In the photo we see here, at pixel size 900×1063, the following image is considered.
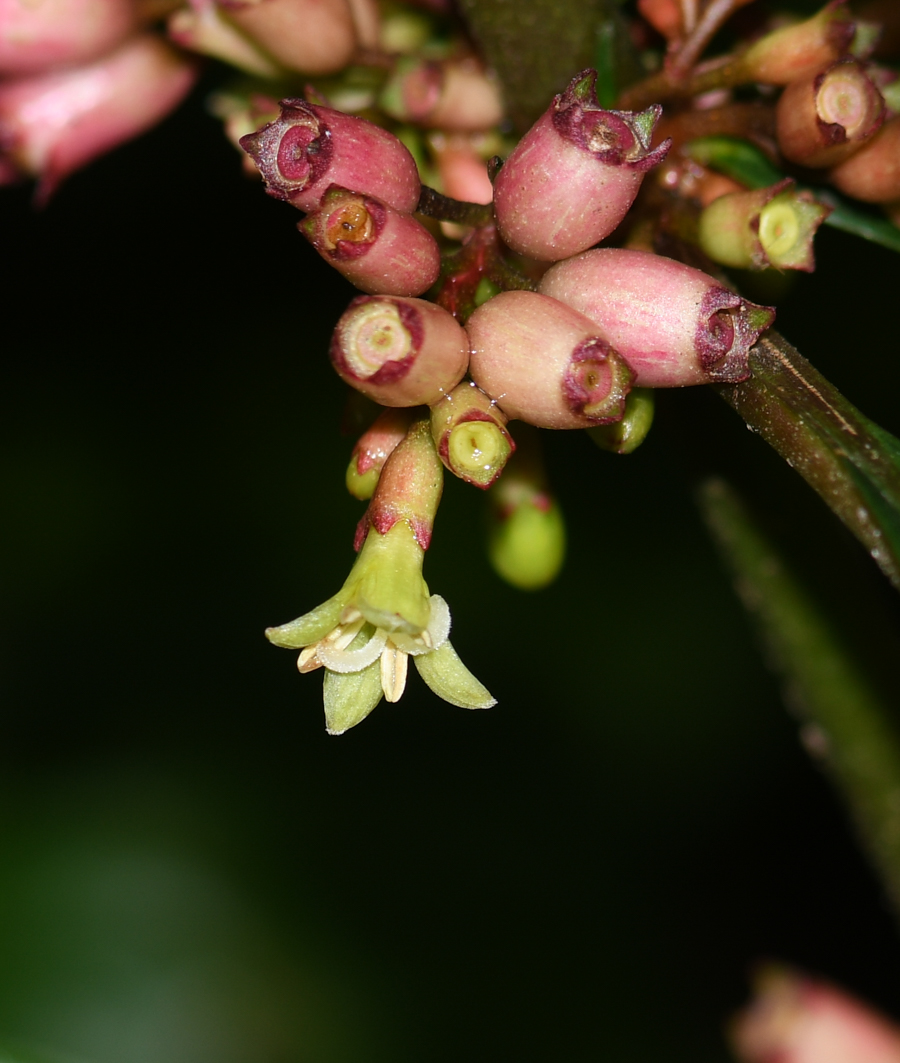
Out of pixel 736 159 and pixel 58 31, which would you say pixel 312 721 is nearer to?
pixel 58 31

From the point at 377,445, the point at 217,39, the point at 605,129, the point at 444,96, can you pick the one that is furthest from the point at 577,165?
the point at 217,39

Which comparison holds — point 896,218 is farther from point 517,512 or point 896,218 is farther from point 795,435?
point 517,512

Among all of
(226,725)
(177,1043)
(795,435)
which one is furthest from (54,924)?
(795,435)

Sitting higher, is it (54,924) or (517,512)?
(517,512)

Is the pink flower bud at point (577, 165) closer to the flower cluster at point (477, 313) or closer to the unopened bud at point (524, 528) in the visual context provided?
the flower cluster at point (477, 313)

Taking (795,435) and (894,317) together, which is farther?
(894,317)

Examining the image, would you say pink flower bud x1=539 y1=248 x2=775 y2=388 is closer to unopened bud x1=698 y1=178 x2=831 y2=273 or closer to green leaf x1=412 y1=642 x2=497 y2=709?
unopened bud x1=698 y1=178 x2=831 y2=273
